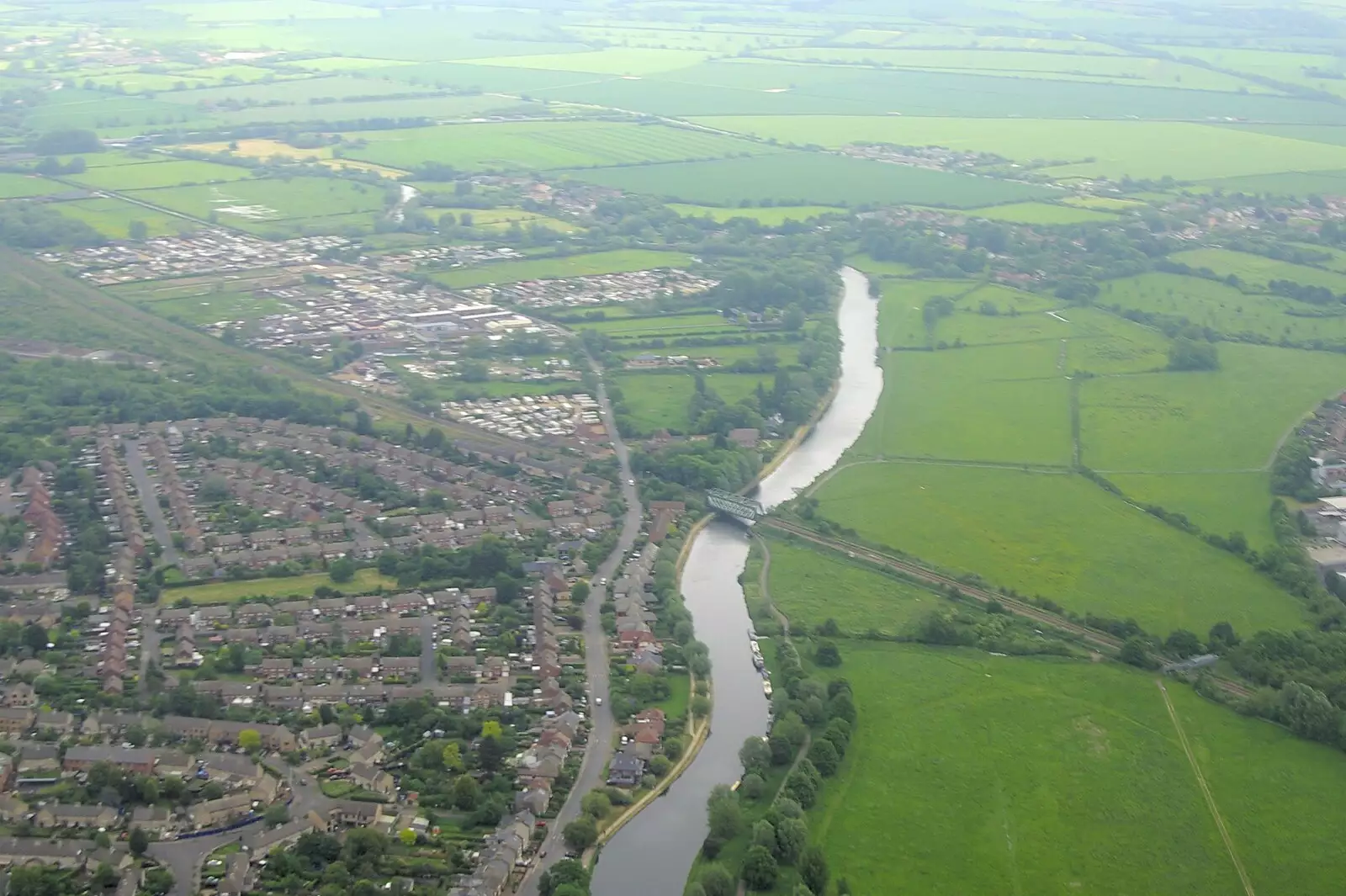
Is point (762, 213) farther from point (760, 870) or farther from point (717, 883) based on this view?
point (717, 883)

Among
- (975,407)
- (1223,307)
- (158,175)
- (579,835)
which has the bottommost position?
(158,175)

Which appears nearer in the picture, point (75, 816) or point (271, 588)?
point (75, 816)

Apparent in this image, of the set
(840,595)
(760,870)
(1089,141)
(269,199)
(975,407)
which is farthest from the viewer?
(1089,141)

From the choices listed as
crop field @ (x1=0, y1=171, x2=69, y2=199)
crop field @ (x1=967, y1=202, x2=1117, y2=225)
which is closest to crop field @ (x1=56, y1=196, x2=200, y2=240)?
crop field @ (x1=0, y1=171, x2=69, y2=199)

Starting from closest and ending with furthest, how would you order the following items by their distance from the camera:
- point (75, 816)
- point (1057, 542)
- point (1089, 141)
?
point (75, 816) → point (1057, 542) → point (1089, 141)

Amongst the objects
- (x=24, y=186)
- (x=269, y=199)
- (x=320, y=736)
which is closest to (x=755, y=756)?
(x=320, y=736)

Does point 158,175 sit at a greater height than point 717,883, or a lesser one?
lesser
